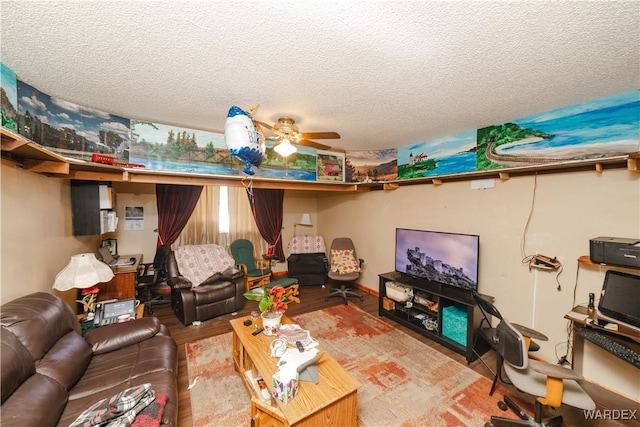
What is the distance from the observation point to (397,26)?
4.06 ft

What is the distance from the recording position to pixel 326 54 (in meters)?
1.47

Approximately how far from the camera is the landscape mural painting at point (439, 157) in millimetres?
2988

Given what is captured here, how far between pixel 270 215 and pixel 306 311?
2273mm

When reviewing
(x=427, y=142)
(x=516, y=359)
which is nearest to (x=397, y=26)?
(x=516, y=359)

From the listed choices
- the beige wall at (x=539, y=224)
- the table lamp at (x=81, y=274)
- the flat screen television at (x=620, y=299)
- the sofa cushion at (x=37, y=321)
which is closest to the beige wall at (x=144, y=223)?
the table lamp at (x=81, y=274)

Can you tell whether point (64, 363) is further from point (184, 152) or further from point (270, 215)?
point (270, 215)

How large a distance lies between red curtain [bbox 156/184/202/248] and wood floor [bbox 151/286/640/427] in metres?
1.22

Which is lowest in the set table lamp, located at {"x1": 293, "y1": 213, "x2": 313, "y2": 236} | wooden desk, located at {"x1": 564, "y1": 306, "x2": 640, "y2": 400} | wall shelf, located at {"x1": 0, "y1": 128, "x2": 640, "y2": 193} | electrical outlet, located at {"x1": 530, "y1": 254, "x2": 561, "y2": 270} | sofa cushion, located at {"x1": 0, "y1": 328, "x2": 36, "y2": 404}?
wooden desk, located at {"x1": 564, "y1": 306, "x2": 640, "y2": 400}

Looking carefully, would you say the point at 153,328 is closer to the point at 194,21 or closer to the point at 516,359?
the point at 194,21

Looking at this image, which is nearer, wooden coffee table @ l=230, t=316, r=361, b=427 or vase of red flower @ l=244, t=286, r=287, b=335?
wooden coffee table @ l=230, t=316, r=361, b=427

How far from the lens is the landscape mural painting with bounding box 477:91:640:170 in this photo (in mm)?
1973

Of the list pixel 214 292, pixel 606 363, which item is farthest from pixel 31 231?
pixel 606 363

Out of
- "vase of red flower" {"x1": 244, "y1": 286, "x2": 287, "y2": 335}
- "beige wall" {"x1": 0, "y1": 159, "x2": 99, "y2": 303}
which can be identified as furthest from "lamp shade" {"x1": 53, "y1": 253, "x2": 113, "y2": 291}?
"vase of red flower" {"x1": 244, "y1": 286, "x2": 287, "y2": 335}

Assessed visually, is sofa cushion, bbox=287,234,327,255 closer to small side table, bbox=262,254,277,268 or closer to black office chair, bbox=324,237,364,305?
small side table, bbox=262,254,277,268
